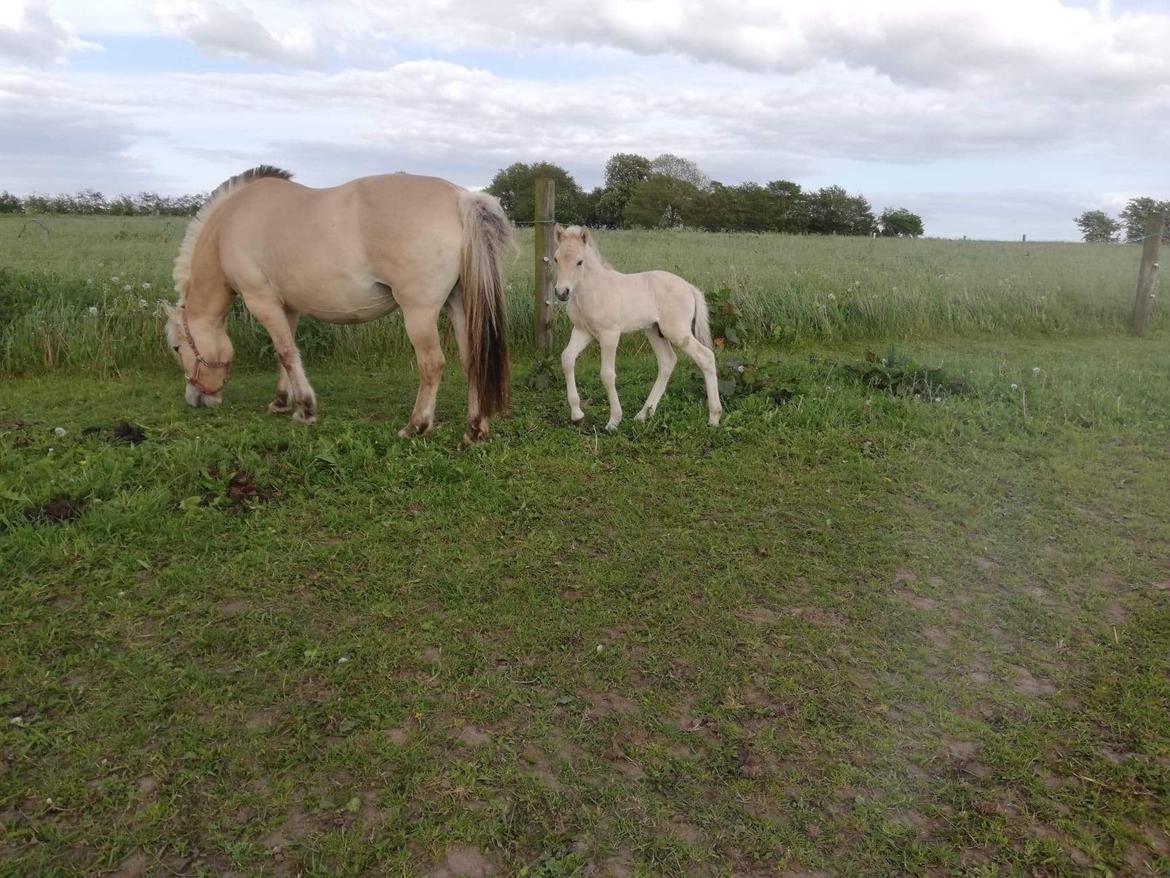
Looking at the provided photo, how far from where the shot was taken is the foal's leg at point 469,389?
6027 millimetres

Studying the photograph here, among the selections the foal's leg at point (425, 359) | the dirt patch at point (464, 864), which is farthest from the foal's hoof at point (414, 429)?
the dirt patch at point (464, 864)

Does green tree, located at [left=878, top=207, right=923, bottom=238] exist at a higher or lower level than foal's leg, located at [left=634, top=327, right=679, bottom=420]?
higher

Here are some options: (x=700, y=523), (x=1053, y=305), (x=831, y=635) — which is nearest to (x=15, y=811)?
(x=831, y=635)

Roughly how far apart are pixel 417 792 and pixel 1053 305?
43.8ft

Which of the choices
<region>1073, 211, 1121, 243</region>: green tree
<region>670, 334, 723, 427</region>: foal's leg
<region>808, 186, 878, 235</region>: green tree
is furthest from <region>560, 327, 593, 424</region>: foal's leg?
<region>808, 186, 878, 235</region>: green tree

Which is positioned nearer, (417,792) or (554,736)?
(417,792)

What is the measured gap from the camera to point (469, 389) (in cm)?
600

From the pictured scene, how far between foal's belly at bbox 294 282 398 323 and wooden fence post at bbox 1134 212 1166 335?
38.8 ft

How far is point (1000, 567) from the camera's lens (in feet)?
14.1

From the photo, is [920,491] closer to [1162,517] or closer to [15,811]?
[1162,517]

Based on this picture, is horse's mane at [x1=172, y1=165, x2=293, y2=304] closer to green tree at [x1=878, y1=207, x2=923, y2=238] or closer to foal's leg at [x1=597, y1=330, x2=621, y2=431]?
foal's leg at [x1=597, y1=330, x2=621, y2=431]

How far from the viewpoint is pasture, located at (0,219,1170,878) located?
2498mm

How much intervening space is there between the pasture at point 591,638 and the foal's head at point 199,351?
308 mm

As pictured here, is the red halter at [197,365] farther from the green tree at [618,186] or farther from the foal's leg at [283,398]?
the green tree at [618,186]
